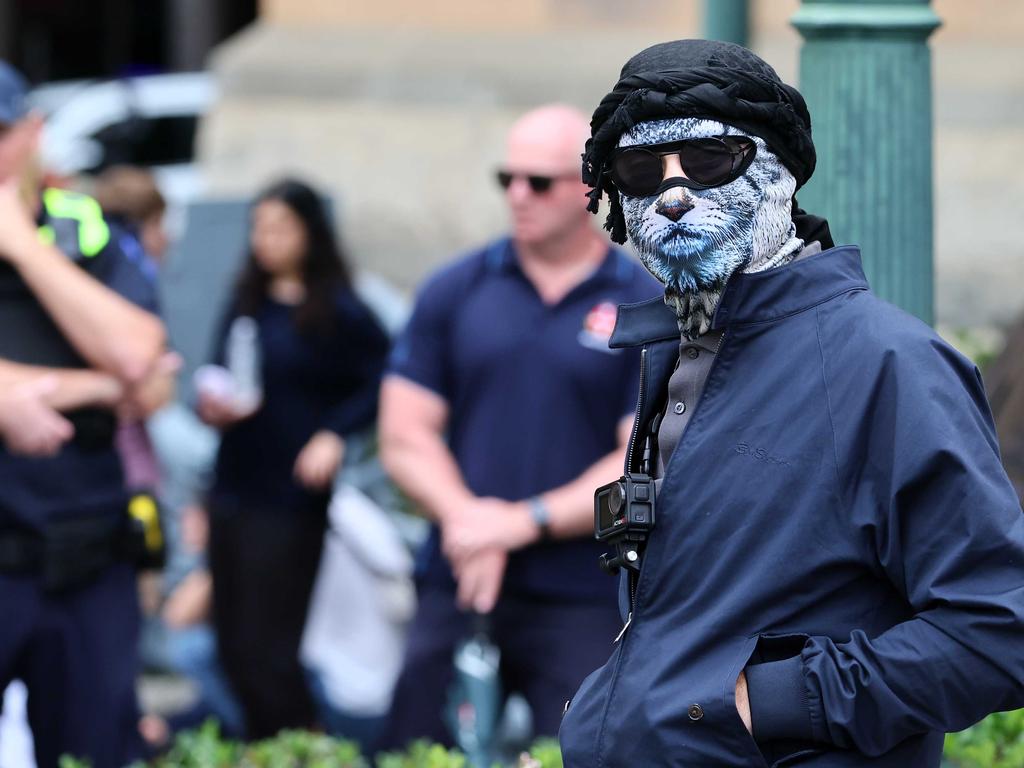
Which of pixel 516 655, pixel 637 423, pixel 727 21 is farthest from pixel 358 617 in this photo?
pixel 637 423

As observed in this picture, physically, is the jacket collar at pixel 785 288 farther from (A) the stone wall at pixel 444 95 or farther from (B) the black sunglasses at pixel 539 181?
(A) the stone wall at pixel 444 95

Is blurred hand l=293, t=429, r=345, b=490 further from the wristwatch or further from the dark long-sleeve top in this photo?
the wristwatch

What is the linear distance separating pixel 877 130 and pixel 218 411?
350 centimetres

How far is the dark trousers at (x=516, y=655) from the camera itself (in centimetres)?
477

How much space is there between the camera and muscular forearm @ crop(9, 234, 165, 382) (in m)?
4.40

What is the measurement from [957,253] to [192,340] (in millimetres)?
3299

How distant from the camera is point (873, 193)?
3402mm

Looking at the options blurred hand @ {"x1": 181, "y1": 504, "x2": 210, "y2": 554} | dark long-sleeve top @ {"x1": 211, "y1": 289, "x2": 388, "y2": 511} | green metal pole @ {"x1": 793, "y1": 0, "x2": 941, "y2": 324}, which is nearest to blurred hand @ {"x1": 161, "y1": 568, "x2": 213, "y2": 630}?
blurred hand @ {"x1": 181, "y1": 504, "x2": 210, "y2": 554}

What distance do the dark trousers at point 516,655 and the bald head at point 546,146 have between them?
1099 mm

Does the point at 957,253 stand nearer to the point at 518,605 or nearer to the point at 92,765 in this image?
the point at 518,605

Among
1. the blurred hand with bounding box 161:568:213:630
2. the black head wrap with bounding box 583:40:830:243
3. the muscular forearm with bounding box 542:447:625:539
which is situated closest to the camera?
the black head wrap with bounding box 583:40:830:243

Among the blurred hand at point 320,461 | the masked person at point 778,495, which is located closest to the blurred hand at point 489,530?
the blurred hand at point 320,461

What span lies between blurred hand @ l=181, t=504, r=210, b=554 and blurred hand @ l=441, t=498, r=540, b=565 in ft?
7.69

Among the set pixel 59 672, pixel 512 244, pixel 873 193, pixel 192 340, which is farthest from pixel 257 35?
pixel 873 193
